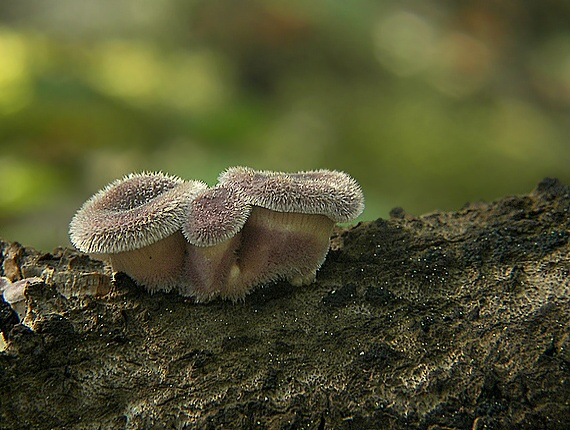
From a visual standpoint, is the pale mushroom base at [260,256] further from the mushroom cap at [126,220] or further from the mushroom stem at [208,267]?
the mushroom cap at [126,220]

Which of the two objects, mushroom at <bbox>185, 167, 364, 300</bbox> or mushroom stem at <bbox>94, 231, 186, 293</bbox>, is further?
mushroom stem at <bbox>94, 231, 186, 293</bbox>

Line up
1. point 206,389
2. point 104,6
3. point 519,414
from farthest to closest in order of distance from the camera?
point 104,6 → point 206,389 → point 519,414

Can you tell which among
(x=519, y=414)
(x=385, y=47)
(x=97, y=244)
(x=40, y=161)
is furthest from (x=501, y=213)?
(x=385, y=47)

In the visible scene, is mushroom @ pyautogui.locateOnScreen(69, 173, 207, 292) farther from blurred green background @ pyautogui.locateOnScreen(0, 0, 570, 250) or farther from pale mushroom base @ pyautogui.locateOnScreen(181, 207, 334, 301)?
blurred green background @ pyautogui.locateOnScreen(0, 0, 570, 250)

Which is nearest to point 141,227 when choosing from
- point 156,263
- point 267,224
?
point 156,263

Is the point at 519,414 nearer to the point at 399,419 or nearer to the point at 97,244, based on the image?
the point at 399,419

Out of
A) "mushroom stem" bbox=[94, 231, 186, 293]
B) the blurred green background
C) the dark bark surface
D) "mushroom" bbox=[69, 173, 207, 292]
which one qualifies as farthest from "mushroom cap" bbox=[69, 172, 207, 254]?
the blurred green background

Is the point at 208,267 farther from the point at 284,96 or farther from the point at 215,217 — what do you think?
the point at 284,96
